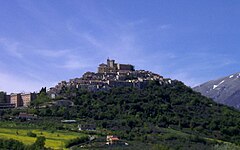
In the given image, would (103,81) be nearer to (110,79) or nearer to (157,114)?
(110,79)

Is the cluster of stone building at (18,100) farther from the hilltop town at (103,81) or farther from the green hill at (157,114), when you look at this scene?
the green hill at (157,114)

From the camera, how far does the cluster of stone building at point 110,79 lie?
12425 cm

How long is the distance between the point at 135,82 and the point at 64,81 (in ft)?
70.2

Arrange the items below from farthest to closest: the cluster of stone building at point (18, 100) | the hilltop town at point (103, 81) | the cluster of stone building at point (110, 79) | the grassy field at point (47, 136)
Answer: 1. the cluster of stone building at point (110, 79)
2. the hilltop town at point (103, 81)
3. the cluster of stone building at point (18, 100)
4. the grassy field at point (47, 136)

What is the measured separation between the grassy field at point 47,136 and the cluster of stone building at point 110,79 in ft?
117

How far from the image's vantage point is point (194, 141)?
81.5 metres

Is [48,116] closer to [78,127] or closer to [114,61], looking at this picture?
[78,127]

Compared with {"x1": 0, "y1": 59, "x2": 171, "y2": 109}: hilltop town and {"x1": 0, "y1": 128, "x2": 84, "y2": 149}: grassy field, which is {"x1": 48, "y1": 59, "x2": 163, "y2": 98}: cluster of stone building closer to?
{"x1": 0, "y1": 59, "x2": 171, "y2": 109}: hilltop town

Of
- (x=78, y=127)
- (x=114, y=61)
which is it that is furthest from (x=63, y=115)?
(x=114, y=61)

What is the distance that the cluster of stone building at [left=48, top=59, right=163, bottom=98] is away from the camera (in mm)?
124250

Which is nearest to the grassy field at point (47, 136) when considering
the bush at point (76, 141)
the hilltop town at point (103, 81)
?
the bush at point (76, 141)

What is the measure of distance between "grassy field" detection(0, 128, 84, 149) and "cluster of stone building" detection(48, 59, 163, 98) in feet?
117

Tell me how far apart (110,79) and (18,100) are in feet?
79.5

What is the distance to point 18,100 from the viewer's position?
124 metres
